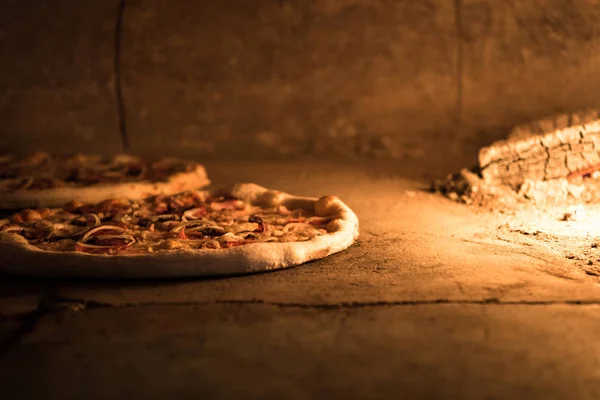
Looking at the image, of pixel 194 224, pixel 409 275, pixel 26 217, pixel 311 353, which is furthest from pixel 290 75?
pixel 311 353

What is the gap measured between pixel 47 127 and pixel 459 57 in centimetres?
369

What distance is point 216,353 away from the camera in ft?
8.73

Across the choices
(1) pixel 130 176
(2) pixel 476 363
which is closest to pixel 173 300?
(2) pixel 476 363

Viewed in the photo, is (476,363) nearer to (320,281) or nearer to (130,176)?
(320,281)

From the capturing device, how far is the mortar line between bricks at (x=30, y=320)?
108 inches

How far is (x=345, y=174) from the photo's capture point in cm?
585

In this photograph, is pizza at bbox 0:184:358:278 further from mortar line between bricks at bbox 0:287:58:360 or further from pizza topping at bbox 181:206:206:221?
mortar line between bricks at bbox 0:287:58:360

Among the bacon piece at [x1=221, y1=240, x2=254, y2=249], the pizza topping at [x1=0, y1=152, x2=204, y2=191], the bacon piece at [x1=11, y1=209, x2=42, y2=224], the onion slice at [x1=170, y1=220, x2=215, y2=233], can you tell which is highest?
the pizza topping at [x1=0, y1=152, x2=204, y2=191]

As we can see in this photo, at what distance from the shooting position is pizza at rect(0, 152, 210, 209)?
492 cm

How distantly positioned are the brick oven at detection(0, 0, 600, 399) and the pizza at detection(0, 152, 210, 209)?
0.43 meters

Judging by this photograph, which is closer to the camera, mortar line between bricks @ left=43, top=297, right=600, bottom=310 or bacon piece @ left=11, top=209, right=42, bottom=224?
mortar line between bricks @ left=43, top=297, right=600, bottom=310

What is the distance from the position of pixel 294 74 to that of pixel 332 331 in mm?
3673

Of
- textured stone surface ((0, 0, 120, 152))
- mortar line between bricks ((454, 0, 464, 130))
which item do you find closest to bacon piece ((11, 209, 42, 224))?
textured stone surface ((0, 0, 120, 152))

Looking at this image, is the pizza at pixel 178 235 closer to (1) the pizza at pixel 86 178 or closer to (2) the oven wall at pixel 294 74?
(1) the pizza at pixel 86 178
